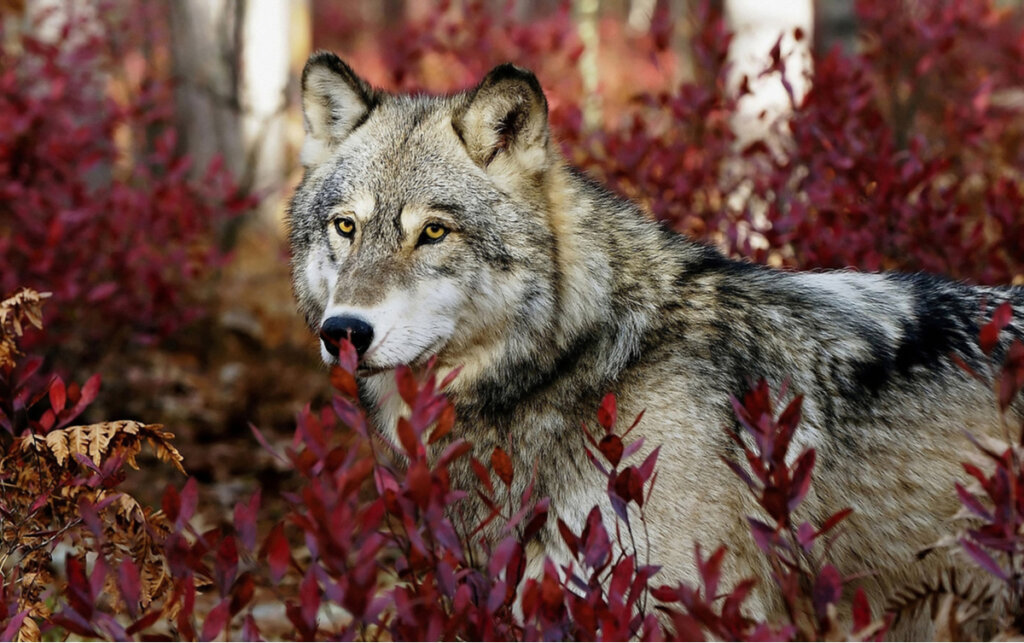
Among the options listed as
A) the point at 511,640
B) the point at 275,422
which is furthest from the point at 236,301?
the point at 511,640

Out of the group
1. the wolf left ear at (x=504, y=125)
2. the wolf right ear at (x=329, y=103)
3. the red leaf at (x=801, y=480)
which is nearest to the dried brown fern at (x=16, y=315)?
the wolf right ear at (x=329, y=103)

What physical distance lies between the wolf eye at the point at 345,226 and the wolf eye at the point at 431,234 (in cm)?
26

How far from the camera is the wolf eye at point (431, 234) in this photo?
10.7 ft

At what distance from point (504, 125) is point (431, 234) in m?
0.48

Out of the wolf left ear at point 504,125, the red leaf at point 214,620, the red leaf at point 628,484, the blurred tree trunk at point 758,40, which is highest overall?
the blurred tree trunk at point 758,40

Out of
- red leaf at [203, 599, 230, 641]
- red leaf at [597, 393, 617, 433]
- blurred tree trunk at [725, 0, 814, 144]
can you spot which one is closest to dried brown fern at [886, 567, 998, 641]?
red leaf at [597, 393, 617, 433]

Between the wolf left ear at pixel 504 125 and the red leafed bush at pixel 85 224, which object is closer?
the wolf left ear at pixel 504 125

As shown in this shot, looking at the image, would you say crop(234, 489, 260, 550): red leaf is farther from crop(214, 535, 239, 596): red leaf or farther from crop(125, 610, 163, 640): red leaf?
crop(125, 610, 163, 640): red leaf

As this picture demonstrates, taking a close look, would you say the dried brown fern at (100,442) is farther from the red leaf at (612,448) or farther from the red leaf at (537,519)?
the red leaf at (612,448)

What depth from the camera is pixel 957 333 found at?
321cm

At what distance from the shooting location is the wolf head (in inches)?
122

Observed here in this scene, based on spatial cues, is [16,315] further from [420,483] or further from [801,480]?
[801,480]

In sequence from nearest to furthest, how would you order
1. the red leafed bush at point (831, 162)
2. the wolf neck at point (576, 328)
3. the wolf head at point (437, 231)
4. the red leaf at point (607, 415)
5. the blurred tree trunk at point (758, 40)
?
the red leaf at point (607, 415)
the wolf head at point (437, 231)
the wolf neck at point (576, 328)
the red leafed bush at point (831, 162)
the blurred tree trunk at point (758, 40)

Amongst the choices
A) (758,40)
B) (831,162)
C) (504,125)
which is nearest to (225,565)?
(504,125)
